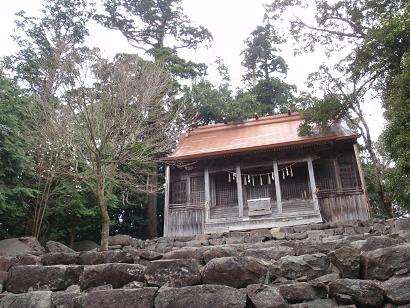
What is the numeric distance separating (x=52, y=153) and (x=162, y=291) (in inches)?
360

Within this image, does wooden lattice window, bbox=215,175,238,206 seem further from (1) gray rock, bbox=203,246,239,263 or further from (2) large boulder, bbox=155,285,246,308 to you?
(2) large boulder, bbox=155,285,246,308

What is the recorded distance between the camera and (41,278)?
4.24 m

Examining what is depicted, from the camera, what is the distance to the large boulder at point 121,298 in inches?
142

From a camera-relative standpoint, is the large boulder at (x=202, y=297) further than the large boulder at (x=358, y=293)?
Yes

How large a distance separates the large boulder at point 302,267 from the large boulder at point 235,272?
0.15 m

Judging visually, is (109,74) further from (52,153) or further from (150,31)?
(150,31)

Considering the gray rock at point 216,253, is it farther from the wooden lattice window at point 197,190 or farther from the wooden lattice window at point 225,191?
the wooden lattice window at point 225,191

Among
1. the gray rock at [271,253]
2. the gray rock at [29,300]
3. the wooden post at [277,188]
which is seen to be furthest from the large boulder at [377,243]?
the wooden post at [277,188]

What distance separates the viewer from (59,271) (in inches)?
168

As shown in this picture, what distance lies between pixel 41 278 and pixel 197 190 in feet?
41.6

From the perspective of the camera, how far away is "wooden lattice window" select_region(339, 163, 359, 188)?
51.2 ft

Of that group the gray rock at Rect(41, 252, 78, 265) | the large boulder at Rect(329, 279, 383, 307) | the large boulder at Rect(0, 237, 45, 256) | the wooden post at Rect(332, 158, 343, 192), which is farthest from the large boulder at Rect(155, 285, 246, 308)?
the wooden post at Rect(332, 158, 343, 192)

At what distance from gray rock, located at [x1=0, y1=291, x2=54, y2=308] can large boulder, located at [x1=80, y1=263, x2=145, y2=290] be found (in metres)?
0.38

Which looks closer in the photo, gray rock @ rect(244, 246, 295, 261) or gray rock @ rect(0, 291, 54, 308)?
gray rock @ rect(0, 291, 54, 308)
